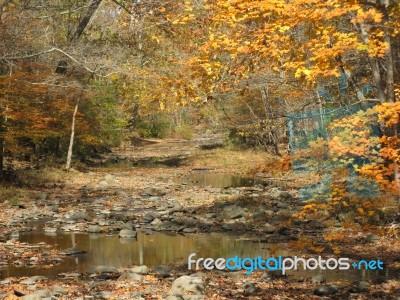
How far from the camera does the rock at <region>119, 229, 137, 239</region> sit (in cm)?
1218

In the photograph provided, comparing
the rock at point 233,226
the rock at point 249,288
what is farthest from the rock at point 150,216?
the rock at point 249,288

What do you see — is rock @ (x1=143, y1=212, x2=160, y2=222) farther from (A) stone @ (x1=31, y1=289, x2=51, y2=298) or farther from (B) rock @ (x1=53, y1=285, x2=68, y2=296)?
(A) stone @ (x1=31, y1=289, x2=51, y2=298)

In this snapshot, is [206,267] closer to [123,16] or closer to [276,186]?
[123,16]

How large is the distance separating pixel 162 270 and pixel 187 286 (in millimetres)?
1616

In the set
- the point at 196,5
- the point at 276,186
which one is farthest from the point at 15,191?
the point at 196,5

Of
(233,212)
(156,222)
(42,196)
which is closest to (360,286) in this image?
(156,222)

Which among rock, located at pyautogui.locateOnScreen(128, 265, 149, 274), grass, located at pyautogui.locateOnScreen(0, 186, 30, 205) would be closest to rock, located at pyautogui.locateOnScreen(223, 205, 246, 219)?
rock, located at pyautogui.locateOnScreen(128, 265, 149, 274)

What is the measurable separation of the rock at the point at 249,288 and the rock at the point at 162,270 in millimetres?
1483

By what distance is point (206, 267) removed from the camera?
936cm

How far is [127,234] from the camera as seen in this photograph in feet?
40.3

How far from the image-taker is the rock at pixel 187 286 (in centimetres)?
737

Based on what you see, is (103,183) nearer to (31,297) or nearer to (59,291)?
(59,291)

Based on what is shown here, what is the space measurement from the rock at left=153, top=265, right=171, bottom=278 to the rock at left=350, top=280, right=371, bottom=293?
2.95m

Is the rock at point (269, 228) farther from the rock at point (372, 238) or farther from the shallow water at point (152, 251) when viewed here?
the rock at point (372, 238)
